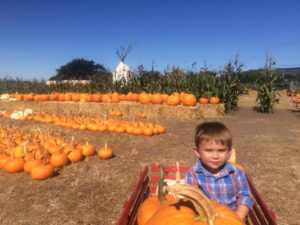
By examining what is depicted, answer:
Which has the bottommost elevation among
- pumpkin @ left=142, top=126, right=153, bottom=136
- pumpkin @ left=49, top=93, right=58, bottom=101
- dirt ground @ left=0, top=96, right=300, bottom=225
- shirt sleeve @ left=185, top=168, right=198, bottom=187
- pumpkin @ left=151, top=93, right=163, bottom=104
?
dirt ground @ left=0, top=96, right=300, bottom=225

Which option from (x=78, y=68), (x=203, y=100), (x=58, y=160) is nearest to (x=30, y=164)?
(x=58, y=160)

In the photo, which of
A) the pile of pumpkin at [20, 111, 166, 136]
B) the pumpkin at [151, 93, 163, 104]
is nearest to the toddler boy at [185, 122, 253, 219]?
the pile of pumpkin at [20, 111, 166, 136]

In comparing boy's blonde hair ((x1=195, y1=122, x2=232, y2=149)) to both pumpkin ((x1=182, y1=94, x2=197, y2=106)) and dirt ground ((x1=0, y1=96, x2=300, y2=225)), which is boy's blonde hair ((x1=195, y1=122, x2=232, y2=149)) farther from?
pumpkin ((x1=182, y1=94, x2=197, y2=106))

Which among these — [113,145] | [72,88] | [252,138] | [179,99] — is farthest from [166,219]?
[72,88]

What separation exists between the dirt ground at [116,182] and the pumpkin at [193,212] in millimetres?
1657

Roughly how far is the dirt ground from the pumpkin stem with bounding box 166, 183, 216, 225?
1.92 m

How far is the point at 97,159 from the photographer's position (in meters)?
5.42

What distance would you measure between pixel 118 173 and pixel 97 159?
42.3 inches

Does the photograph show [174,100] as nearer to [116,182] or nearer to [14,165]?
[116,182]

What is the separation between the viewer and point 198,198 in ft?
4.47

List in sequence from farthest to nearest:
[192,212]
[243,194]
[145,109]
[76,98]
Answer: [76,98], [145,109], [243,194], [192,212]

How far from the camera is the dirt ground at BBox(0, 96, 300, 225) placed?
10.5 feet

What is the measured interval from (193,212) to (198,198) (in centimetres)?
33

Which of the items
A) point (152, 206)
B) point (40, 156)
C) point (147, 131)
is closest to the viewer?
point (152, 206)
